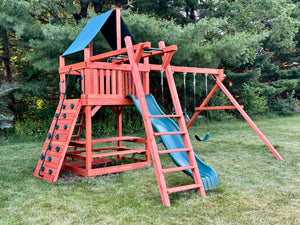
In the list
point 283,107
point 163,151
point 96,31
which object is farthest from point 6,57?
point 283,107

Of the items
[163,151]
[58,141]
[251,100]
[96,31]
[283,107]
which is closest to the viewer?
[163,151]

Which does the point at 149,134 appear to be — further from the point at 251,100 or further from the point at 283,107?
the point at 283,107

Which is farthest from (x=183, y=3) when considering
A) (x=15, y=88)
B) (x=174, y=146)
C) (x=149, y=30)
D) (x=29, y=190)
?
(x=29, y=190)

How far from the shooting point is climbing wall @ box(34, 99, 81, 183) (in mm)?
4759

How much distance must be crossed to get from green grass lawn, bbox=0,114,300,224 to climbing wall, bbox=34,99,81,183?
0.66 ft

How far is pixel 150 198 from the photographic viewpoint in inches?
148

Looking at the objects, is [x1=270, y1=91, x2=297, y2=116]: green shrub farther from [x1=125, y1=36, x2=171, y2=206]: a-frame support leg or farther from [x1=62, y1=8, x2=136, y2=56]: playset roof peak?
[x1=125, y1=36, x2=171, y2=206]: a-frame support leg

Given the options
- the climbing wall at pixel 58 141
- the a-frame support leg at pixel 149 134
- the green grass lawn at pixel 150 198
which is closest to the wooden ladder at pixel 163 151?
the a-frame support leg at pixel 149 134

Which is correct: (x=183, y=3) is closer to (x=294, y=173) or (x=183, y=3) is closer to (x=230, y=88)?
(x=230, y=88)

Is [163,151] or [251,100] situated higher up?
[163,151]

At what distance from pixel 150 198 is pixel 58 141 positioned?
205cm

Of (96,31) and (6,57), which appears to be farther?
(6,57)

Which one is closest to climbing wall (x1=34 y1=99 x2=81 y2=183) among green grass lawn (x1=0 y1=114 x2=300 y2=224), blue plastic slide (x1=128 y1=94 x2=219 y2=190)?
green grass lawn (x1=0 y1=114 x2=300 y2=224)

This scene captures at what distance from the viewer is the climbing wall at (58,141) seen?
15.6 ft
